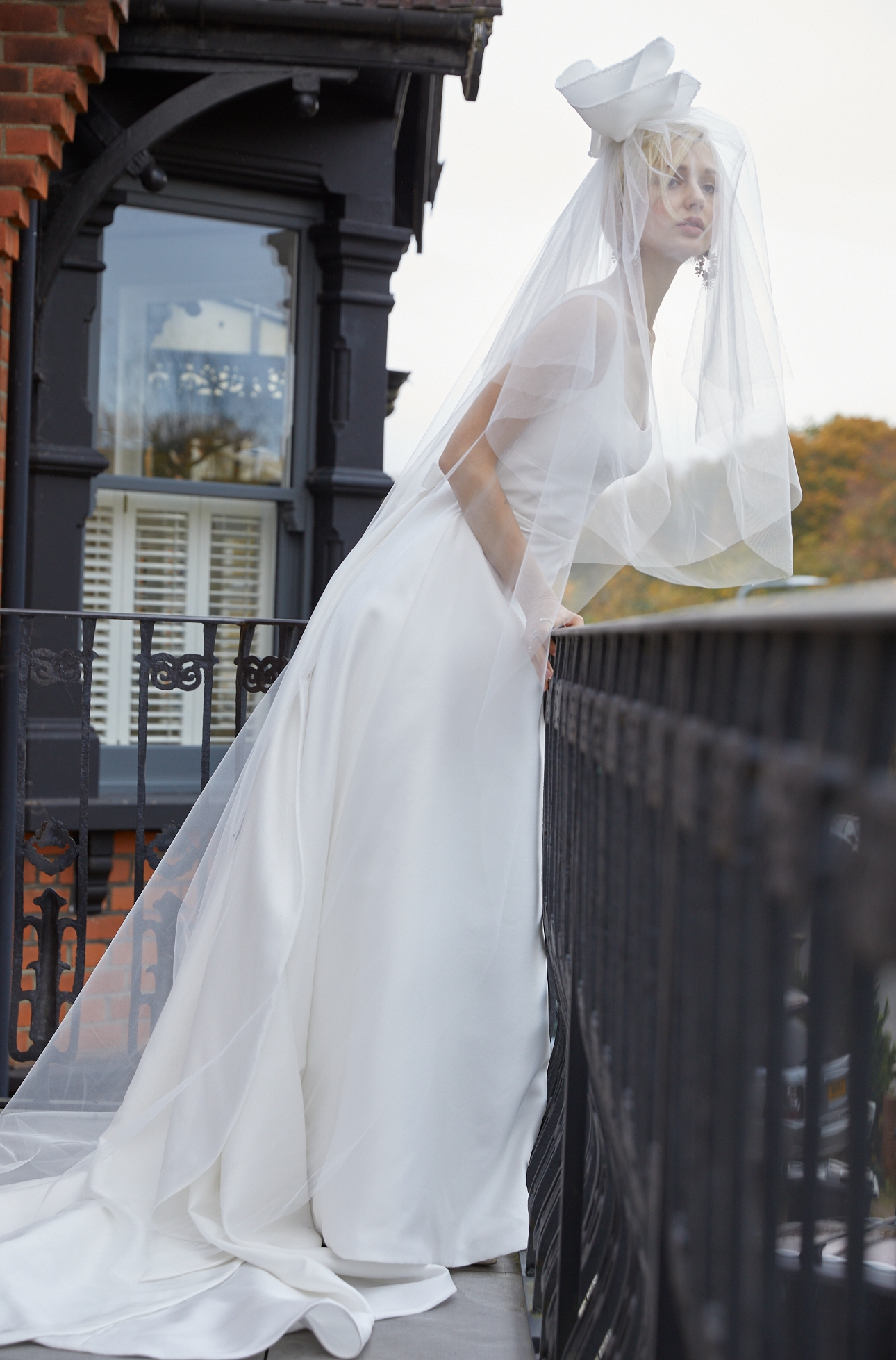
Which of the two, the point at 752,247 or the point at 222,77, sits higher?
the point at 222,77

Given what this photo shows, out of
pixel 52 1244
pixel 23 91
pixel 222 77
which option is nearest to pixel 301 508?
pixel 222 77

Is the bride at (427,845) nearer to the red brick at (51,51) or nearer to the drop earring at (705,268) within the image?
the drop earring at (705,268)

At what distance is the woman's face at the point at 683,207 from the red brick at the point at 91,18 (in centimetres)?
218

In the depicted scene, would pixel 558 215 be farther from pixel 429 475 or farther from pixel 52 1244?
pixel 52 1244

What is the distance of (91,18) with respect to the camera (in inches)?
133

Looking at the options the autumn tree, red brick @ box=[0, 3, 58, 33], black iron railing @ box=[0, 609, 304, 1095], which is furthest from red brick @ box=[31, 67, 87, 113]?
the autumn tree

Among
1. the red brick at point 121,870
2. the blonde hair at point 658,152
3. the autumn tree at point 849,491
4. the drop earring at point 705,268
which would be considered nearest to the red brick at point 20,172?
the blonde hair at point 658,152

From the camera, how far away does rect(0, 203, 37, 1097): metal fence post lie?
336 cm

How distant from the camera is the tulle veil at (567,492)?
6.55ft

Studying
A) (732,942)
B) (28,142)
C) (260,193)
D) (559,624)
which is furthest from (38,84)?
(732,942)

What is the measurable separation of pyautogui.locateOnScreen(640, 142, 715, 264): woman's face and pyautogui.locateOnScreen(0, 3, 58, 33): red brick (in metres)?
2.27

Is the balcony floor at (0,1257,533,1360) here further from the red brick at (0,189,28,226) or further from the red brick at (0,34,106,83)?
the red brick at (0,34,106,83)

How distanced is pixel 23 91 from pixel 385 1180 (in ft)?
→ 10.5

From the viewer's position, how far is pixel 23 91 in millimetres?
3318
